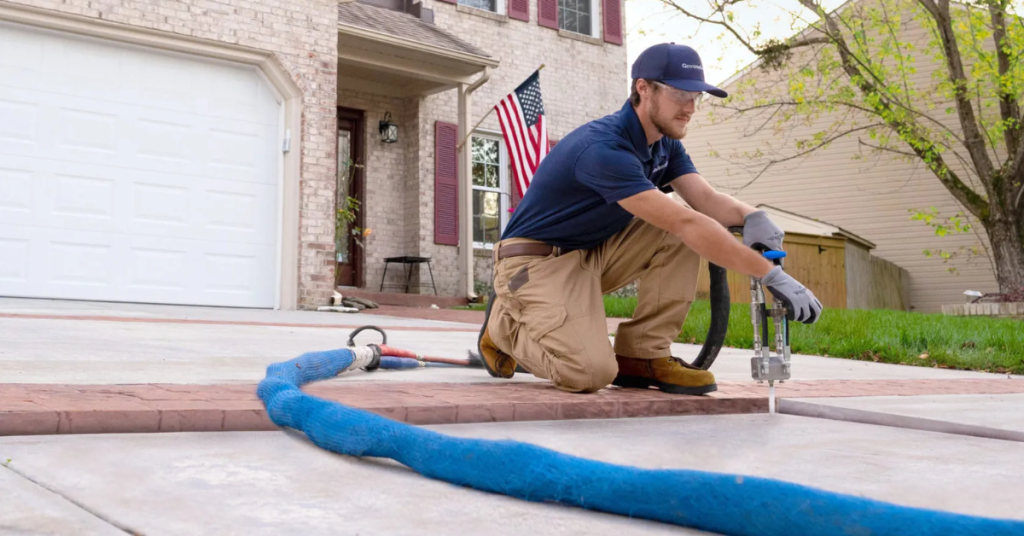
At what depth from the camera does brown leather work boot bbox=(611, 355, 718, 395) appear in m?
3.23

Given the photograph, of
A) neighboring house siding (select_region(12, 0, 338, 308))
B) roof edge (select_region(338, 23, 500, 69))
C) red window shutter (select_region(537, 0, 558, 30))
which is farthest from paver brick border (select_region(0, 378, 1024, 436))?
red window shutter (select_region(537, 0, 558, 30))

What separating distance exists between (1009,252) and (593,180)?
44.2 ft

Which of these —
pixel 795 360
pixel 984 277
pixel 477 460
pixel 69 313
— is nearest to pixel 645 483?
pixel 477 460

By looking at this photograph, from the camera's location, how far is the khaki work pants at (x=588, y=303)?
316cm

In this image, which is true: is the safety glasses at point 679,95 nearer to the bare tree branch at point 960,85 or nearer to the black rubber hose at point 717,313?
the black rubber hose at point 717,313

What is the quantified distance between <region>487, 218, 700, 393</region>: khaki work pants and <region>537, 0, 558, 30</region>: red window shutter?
1037 cm

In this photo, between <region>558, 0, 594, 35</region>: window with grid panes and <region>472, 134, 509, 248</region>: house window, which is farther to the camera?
<region>558, 0, 594, 35</region>: window with grid panes

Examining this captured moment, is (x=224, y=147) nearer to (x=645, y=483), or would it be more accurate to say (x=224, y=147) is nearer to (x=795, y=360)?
(x=795, y=360)

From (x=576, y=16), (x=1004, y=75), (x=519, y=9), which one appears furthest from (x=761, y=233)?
(x=1004, y=75)

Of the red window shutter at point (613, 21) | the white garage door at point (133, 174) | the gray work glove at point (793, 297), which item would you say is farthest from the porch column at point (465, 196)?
the gray work glove at point (793, 297)

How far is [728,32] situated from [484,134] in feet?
15.1

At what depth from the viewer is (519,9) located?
13.1 metres

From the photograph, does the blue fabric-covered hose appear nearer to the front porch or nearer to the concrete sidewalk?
the concrete sidewalk

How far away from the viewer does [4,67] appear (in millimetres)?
7570
